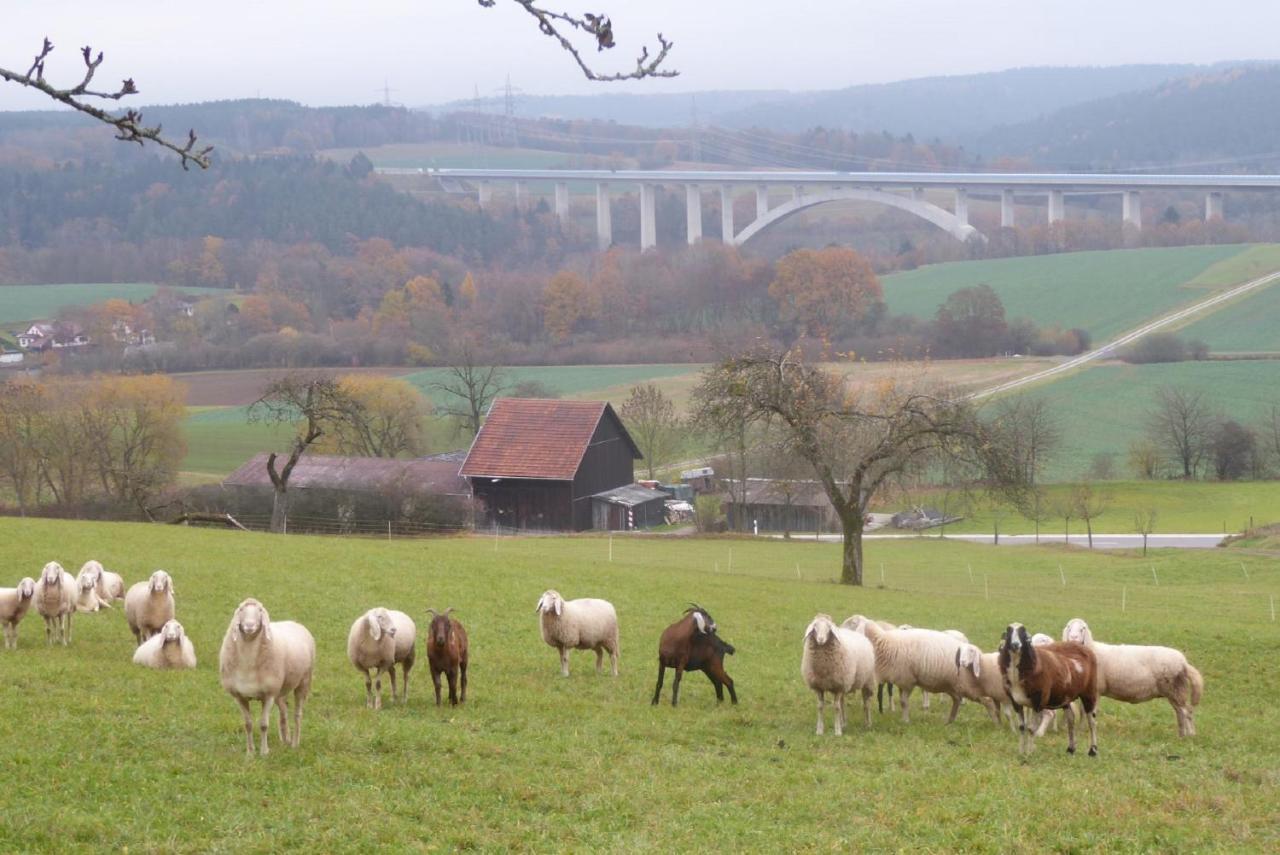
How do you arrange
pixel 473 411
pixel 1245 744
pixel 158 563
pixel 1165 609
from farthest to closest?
pixel 473 411, pixel 1165 609, pixel 158 563, pixel 1245 744

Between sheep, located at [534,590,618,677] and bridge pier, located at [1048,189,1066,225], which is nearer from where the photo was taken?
sheep, located at [534,590,618,677]

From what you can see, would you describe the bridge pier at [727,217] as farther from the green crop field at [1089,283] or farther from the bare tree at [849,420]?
the bare tree at [849,420]

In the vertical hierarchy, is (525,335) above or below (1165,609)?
above

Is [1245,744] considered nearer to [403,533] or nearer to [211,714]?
[211,714]

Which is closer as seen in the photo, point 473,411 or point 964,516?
point 964,516

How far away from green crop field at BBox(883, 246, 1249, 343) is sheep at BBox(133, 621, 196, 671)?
99928 millimetres

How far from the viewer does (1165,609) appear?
31625mm

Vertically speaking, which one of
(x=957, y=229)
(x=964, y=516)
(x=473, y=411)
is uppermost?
(x=957, y=229)

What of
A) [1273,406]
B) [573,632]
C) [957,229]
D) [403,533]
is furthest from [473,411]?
[957,229]

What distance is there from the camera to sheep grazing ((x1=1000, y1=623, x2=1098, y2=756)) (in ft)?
46.9

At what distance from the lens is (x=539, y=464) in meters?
59.4

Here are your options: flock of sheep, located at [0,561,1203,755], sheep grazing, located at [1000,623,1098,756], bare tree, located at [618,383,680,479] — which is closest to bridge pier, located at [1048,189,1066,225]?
bare tree, located at [618,383,680,479]

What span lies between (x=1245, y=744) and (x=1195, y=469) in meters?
58.3

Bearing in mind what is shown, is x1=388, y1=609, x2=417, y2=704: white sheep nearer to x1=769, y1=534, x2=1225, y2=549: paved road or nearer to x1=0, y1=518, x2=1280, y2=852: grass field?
x1=0, y1=518, x2=1280, y2=852: grass field
